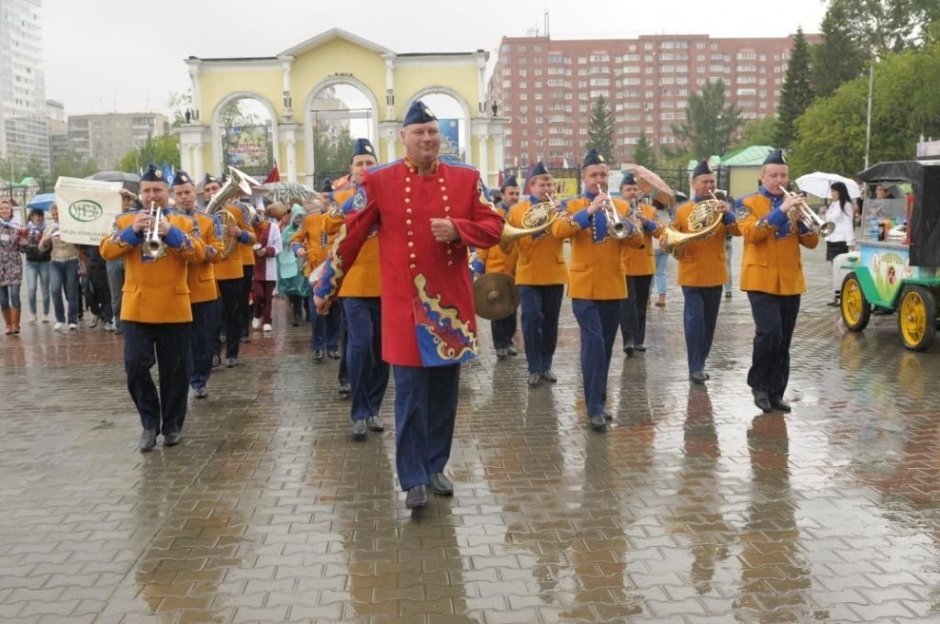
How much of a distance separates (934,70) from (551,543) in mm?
45125

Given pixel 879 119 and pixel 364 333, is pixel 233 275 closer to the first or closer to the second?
pixel 364 333

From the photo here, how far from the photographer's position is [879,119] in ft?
157

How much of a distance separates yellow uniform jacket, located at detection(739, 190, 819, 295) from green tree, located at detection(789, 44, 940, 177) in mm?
41294

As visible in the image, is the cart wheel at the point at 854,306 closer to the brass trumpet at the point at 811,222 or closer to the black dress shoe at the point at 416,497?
the brass trumpet at the point at 811,222

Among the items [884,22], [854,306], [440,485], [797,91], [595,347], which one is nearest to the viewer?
[440,485]

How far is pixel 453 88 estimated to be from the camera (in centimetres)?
3781

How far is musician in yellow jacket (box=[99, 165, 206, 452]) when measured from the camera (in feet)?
22.0

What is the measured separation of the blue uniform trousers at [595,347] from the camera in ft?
23.9

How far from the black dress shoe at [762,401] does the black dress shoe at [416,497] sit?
135 inches

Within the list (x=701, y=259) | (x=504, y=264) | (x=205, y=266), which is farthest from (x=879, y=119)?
(x=205, y=266)

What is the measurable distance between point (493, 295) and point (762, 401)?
94.5 inches

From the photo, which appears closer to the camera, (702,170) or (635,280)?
(702,170)

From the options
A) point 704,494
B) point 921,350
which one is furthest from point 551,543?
point 921,350

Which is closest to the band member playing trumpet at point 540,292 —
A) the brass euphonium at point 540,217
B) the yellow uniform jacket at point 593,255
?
the brass euphonium at point 540,217
